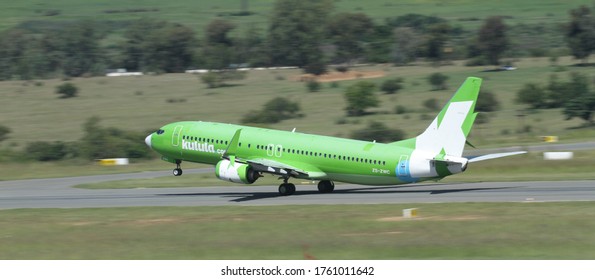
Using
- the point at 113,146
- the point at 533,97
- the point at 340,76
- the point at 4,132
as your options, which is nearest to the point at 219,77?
the point at 340,76

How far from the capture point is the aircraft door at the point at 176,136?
204ft

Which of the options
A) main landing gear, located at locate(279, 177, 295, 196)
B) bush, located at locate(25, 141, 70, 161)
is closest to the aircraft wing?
main landing gear, located at locate(279, 177, 295, 196)

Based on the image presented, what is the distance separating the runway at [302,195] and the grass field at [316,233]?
10.7 ft

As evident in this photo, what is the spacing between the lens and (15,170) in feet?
281

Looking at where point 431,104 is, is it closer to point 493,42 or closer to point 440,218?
point 493,42

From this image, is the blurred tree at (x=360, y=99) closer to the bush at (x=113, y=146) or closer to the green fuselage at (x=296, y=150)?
the bush at (x=113, y=146)

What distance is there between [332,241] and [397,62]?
159 metres

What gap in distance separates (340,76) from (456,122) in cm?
12075

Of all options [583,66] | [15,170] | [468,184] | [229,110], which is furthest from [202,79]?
[468,184]

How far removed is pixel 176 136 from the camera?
204ft

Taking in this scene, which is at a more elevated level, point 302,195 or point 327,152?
point 327,152

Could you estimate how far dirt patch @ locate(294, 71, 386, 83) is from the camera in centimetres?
16838

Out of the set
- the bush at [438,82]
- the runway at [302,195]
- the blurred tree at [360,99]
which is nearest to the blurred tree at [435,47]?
the bush at [438,82]

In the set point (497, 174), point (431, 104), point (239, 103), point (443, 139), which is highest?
point (443, 139)
